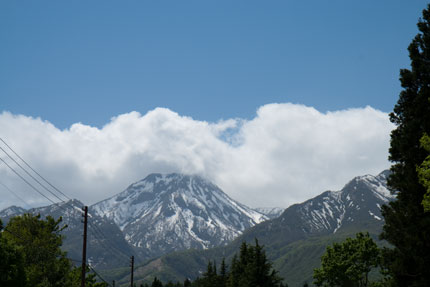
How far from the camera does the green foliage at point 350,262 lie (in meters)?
61.8

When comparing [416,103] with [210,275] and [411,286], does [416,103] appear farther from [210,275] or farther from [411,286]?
[210,275]

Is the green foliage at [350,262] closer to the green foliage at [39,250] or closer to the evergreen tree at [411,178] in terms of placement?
the evergreen tree at [411,178]

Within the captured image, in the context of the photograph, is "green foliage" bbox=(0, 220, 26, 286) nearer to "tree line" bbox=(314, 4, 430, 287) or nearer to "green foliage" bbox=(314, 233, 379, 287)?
"tree line" bbox=(314, 4, 430, 287)

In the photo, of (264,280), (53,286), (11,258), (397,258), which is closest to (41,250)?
(53,286)

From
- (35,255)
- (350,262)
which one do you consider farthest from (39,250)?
(350,262)

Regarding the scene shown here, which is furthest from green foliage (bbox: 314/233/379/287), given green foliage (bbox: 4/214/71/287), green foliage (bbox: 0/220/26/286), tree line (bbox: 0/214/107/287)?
green foliage (bbox: 0/220/26/286)

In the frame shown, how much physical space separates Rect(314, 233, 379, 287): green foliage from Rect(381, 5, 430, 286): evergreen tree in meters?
29.4

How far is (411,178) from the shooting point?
1201 inches

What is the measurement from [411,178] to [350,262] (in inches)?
1399

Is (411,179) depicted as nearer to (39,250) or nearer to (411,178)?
(411,178)

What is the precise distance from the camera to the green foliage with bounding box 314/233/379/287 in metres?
61.8

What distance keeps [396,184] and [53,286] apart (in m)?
43.8

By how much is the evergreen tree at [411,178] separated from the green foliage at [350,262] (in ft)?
96.6

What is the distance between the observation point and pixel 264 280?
58.2 meters
